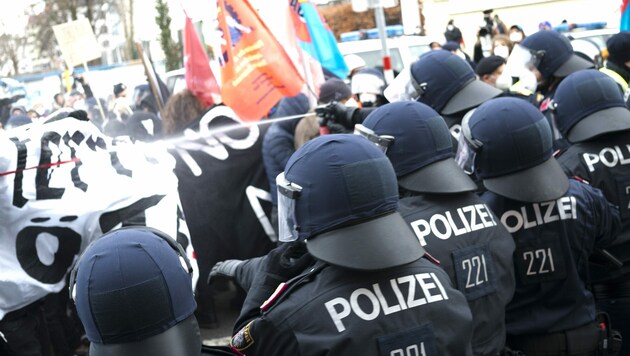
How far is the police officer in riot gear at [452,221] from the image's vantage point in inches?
121

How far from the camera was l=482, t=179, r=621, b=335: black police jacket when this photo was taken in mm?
3551

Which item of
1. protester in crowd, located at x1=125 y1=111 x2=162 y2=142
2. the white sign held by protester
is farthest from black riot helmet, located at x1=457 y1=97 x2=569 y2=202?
the white sign held by protester

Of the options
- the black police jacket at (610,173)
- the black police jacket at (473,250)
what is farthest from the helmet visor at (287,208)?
the black police jacket at (610,173)

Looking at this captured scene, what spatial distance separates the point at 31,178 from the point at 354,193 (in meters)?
1.99

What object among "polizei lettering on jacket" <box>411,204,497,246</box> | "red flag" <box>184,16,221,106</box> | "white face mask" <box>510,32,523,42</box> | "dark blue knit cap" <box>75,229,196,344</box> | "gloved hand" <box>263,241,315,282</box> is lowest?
"white face mask" <box>510,32,523,42</box>

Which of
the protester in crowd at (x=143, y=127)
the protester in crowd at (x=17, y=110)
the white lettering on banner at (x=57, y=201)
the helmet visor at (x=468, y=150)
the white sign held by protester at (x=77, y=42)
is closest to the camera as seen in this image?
the helmet visor at (x=468, y=150)

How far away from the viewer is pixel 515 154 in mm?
3559

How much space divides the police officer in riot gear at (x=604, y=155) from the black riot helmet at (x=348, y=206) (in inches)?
75.4

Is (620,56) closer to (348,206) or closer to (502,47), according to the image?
(502,47)

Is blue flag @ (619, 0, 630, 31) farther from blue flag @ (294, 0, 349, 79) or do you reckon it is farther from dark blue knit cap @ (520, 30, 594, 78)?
blue flag @ (294, 0, 349, 79)

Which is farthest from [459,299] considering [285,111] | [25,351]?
[285,111]

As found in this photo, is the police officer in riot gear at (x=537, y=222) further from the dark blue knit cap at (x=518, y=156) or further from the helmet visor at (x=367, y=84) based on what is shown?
the helmet visor at (x=367, y=84)

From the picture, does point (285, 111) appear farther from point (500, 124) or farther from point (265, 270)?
point (265, 270)

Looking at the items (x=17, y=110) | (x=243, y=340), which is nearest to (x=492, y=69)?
(x=243, y=340)
